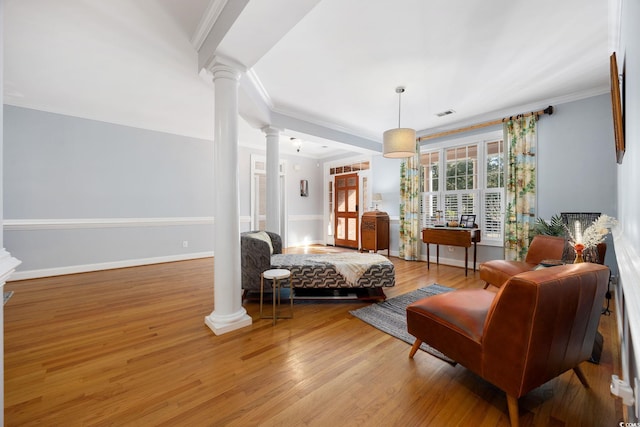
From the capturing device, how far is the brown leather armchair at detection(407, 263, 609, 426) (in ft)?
3.99

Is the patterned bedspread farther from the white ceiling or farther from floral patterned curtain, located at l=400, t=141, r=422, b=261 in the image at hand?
floral patterned curtain, located at l=400, t=141, r=422, b=261

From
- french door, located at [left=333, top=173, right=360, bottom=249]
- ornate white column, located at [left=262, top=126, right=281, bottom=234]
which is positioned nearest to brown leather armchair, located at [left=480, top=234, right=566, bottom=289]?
ornate white column, located at [left=262, top=126, right=281, bottom=234]

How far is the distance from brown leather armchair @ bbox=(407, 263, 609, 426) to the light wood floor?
243mm

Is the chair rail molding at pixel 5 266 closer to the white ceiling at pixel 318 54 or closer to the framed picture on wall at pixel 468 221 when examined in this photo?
the white ceiling at pixel 318 54

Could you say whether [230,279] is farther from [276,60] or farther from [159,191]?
[159,191]

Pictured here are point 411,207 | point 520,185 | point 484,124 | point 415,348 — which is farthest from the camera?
point 411,207

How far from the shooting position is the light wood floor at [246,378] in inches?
55.7

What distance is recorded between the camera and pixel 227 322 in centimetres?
235

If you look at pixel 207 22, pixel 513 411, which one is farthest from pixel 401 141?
pixel 513 411

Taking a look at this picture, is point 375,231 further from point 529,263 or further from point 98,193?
point 98,193

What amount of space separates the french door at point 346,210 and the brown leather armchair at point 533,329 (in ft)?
17.1

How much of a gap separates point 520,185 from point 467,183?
2.68ft

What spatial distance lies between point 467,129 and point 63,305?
6229mm

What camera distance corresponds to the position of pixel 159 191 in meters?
5.00
